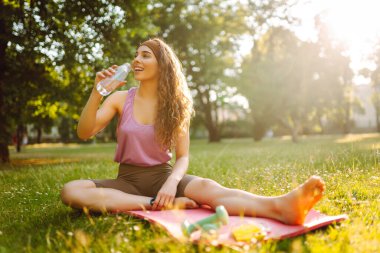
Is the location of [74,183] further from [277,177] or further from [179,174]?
[277,177]

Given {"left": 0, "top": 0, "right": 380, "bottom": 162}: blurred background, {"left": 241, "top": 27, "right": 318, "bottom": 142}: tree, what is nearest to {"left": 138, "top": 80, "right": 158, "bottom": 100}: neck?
{"left": 0, "top": 0, "right": 380, "bottom": 162}: blurred background

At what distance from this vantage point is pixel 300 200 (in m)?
3.10

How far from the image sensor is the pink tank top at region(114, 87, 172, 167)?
4.13 meters

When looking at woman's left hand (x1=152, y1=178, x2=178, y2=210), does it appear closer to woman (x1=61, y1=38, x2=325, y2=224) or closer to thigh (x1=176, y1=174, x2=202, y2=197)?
woman (x1=61, y1=38, x2=325, y2=224)

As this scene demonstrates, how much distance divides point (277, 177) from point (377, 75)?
2066 cm

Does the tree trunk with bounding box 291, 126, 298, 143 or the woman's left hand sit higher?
the woman's left hand

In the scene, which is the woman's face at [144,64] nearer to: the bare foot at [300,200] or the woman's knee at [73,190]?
the woman's knee at [73,190]

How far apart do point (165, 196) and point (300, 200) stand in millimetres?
1237

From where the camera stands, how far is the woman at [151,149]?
3.80m

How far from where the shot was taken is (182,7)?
22828 mm

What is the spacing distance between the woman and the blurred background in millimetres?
7632

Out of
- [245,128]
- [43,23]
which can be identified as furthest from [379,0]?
[245,128]

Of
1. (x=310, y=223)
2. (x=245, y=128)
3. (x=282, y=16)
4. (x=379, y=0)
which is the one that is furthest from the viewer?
(x=245, y=128)

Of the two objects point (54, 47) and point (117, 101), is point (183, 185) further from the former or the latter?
point (54, 47)
